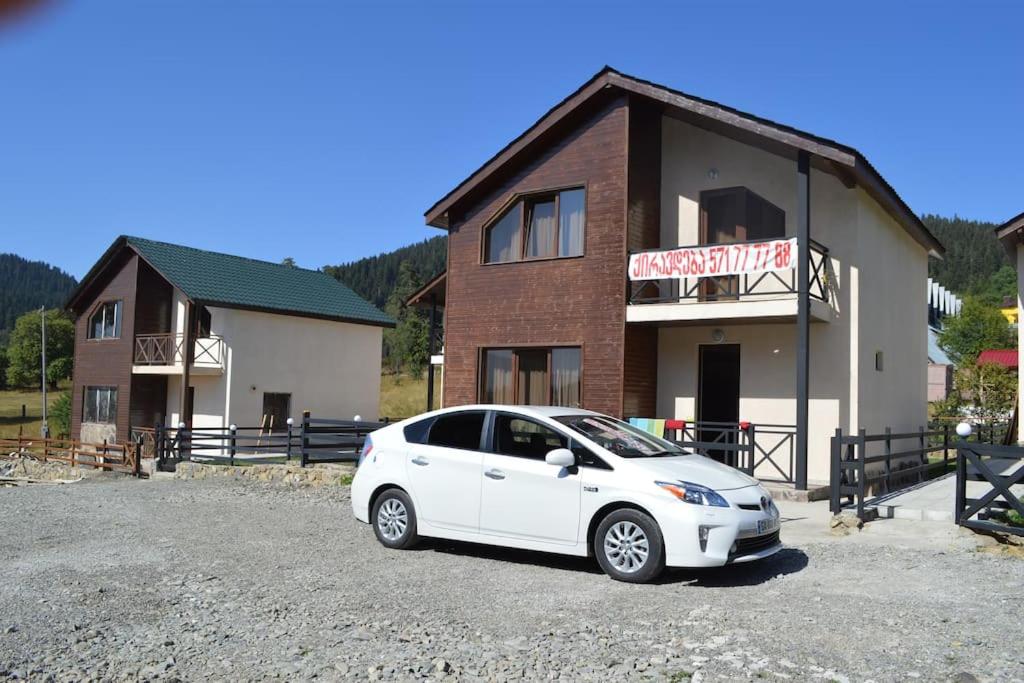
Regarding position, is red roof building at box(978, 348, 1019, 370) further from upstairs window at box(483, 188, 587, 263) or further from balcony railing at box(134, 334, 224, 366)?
balcony railing at box(134, 334, 224, 366)

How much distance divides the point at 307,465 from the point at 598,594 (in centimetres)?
1184

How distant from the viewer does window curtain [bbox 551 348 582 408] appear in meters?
16.0

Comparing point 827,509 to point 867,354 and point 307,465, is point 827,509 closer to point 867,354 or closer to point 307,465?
point 867,354

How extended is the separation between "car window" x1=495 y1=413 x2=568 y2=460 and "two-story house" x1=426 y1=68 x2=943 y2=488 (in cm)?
594

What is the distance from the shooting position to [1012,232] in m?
13.7

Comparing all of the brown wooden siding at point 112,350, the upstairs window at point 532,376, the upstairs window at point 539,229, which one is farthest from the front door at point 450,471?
the brown wooden siding at point 112,350

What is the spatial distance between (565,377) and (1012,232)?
7587 millimetres

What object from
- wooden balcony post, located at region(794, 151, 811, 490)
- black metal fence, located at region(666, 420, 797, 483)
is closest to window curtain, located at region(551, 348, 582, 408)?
black metal fence, located at region(666, 420, 797, 483)

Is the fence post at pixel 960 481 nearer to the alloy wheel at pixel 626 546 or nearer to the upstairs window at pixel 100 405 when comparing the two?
the alloy wheel at pixel 626 546

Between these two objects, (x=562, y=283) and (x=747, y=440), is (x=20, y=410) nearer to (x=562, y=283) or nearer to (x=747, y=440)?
(x=562, y=283)

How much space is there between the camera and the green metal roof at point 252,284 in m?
28.2

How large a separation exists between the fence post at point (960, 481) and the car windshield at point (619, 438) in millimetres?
3141

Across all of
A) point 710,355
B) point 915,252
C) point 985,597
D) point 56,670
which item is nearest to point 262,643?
point 56,670

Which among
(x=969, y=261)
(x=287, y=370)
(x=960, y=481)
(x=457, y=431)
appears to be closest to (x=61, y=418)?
(x=287, y=370)
